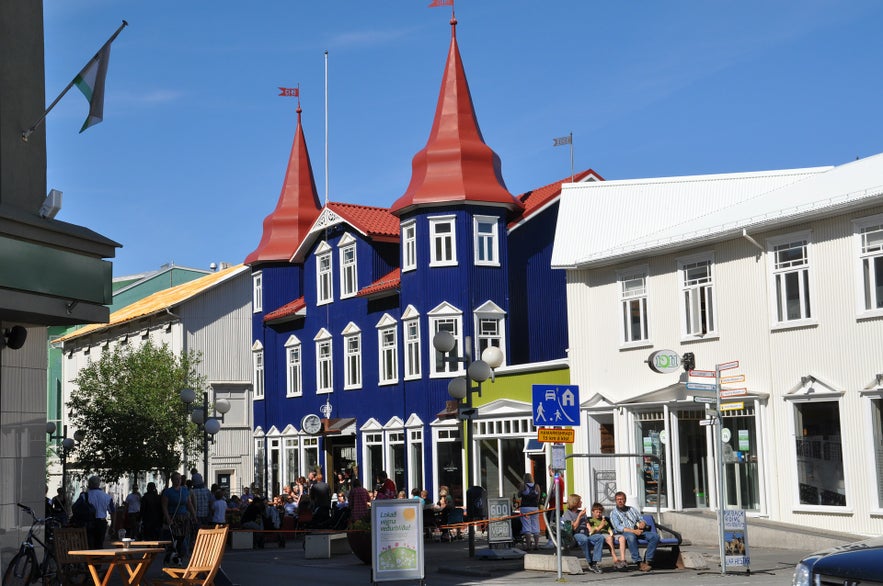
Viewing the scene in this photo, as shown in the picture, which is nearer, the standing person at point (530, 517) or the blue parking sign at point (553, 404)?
the blue parking sign at point (553, 404)

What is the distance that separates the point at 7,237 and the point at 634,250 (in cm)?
1717

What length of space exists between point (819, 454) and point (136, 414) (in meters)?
31.1

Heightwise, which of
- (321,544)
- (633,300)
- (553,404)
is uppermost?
(633,300)

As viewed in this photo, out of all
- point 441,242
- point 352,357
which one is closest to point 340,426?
point 352,357

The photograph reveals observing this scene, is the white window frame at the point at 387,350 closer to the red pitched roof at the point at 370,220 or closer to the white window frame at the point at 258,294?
the red pitched roof at the point at 370,220

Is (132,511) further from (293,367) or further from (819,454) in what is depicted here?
(819,454)

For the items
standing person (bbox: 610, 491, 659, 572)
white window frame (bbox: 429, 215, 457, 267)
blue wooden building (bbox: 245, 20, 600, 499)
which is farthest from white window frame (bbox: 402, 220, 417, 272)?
standing person (bbox: 610, 491, 659, 572)

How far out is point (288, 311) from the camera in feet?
153

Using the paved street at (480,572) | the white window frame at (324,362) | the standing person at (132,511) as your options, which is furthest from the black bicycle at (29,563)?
the white window frame at (324,362)

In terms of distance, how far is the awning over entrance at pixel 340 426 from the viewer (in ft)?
140

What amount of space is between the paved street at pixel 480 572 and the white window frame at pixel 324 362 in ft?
56.1

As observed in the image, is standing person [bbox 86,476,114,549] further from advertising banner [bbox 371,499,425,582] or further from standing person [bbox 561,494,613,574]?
standing person [bbox 561,494,613,574]

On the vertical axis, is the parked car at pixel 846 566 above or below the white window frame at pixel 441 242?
below

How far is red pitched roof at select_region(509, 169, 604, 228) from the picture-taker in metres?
39.1
